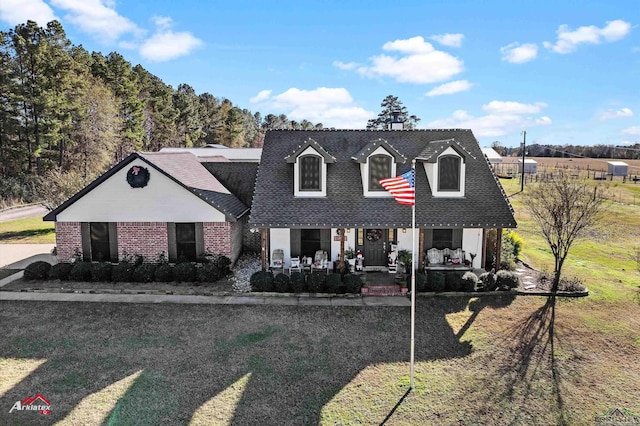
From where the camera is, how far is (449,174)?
18.3 meters

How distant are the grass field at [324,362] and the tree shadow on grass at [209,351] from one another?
0.05 metres

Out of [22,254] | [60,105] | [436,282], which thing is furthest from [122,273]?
[60,105]

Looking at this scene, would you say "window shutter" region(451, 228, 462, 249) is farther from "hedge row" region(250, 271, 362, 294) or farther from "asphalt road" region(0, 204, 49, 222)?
"asphalt road" region(0, 204, 49, 222)

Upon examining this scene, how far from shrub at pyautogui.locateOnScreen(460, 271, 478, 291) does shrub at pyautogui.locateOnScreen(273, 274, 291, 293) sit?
22.2 ft

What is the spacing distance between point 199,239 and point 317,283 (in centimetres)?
600

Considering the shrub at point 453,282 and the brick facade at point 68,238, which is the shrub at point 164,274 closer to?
the brick facade at point 68,238

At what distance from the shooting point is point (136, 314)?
46.4 feet

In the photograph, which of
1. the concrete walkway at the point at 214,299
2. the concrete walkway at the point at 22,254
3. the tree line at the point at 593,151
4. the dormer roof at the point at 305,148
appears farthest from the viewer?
the tree line at the point at 593,151

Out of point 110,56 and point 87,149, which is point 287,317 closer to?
point 87,149

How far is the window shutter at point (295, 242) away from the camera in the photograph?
17938 mm

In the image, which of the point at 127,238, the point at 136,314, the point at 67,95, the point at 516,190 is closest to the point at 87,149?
the point at 67,95

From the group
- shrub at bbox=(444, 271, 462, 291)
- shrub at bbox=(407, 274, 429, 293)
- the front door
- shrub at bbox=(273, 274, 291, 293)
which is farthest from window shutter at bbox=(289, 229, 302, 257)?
shrub at bbox=(444, 271, 462, 291)

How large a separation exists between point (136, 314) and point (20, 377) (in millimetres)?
4055

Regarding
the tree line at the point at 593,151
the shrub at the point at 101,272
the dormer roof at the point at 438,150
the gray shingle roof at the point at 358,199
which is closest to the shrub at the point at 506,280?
the gray shingle roof at the point at 358,199
